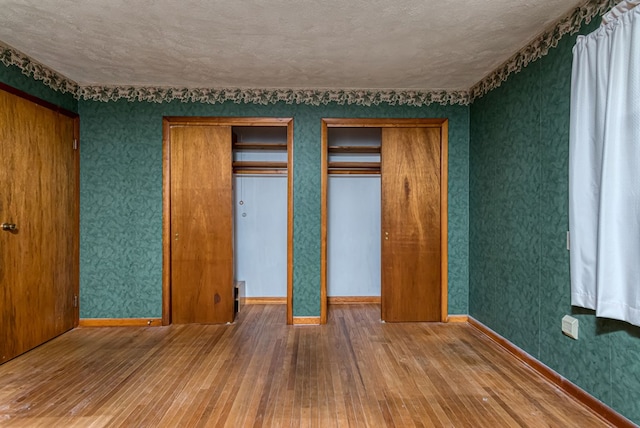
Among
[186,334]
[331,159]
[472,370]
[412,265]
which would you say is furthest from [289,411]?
[331,159]

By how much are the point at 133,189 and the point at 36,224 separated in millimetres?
851

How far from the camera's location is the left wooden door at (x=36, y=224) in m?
2.69

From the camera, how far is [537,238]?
2525mm

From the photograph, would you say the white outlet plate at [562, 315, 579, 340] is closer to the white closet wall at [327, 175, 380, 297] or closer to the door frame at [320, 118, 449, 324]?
the door frame at [320, 118, 449, 324]

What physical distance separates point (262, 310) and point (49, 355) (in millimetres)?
1987

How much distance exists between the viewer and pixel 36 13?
223 cm

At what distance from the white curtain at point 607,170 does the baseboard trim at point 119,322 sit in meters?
3.57

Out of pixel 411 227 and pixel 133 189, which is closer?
pixel 133 189

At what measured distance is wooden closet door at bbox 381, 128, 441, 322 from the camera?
3.67m

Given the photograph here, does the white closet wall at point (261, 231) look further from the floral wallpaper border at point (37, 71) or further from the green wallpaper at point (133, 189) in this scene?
the floral wallpaper border at point (37, 71)

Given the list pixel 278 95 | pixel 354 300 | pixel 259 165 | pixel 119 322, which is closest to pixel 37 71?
pixel 278 95

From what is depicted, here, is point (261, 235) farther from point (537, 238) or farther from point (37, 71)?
point (537, 238)

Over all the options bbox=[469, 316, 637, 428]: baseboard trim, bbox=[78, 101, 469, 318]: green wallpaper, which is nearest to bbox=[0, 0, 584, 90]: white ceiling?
bbox=[78, 101, 469, 318]: green wallpaper

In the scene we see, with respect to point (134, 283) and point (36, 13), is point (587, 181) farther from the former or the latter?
point (134, 283)
